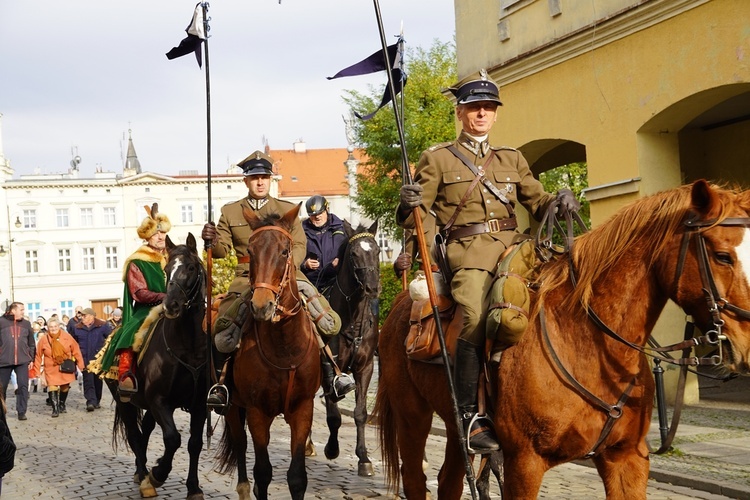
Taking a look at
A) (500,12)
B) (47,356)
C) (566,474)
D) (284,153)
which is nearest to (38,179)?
(284,153)

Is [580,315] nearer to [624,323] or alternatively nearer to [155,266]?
[624,323]

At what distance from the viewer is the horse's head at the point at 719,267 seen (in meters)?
4.51

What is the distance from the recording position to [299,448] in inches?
305

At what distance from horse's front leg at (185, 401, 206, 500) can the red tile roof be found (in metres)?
83.7

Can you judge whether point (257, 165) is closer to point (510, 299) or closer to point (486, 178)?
point (486, 178)

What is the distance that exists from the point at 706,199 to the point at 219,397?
487 centimetres

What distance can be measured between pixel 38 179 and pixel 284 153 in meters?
A: 25.0

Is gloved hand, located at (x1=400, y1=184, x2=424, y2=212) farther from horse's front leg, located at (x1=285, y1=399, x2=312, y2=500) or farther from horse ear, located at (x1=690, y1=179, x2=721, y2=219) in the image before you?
horse's front leg, located at (x1=285, y1=399, x2=312, y2=500)

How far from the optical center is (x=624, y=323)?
16.5 feet

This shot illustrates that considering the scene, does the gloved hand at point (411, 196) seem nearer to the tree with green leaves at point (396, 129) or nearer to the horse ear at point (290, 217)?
the horse ear at point (290, 217)

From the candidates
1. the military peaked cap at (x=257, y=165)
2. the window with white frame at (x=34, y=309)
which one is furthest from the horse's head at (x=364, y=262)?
the window with white frame at (x=34, y=309)

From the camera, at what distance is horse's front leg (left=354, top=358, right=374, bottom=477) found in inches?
400

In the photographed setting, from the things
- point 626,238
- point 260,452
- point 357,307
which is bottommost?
point 260,452

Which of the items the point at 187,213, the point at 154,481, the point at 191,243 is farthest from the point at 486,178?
the point at 187,213
